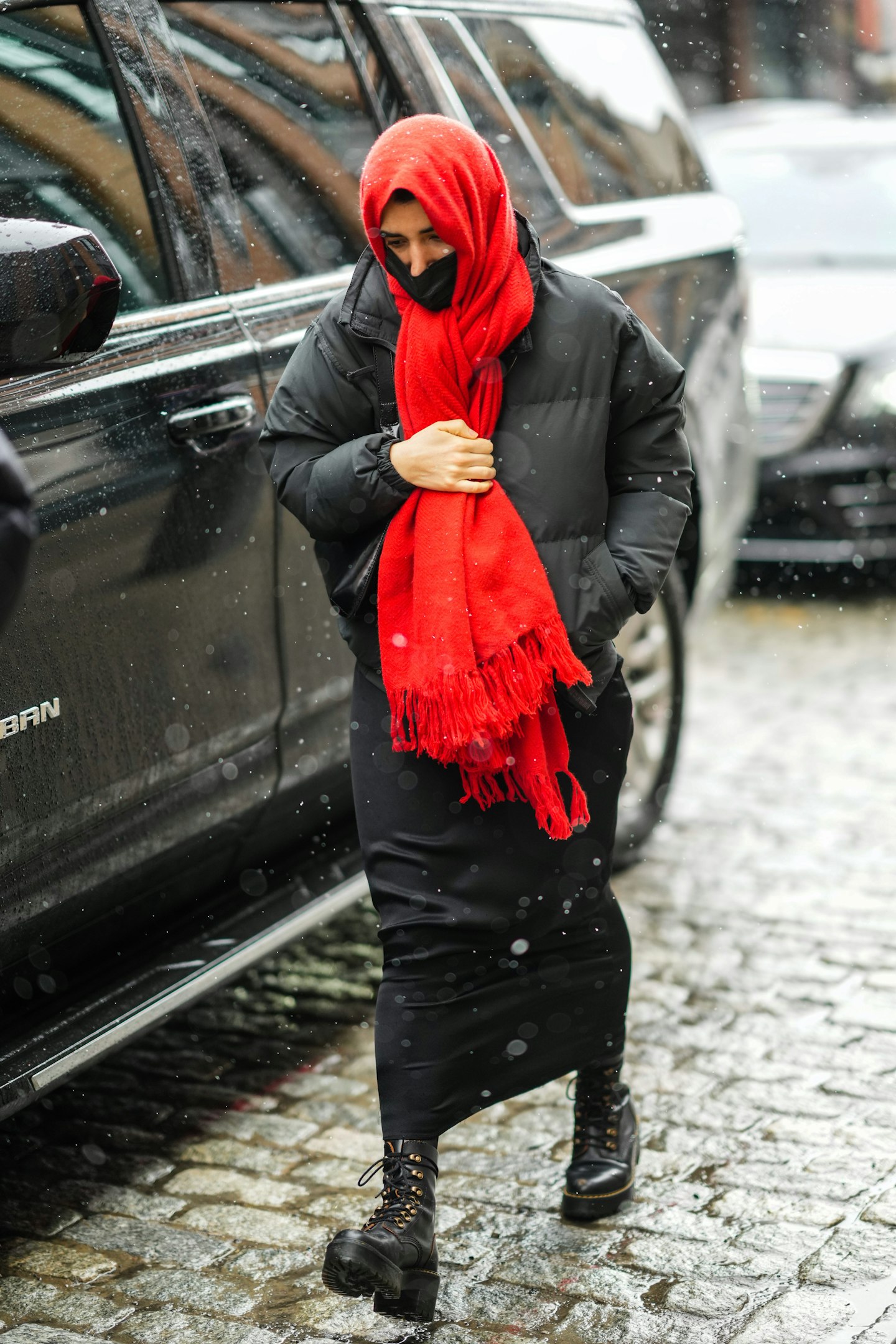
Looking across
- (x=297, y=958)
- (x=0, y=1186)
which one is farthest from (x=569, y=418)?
(x=297, y=958)

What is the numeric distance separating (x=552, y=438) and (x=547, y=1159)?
1440mm

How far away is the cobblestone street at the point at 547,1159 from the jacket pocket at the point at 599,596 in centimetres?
108

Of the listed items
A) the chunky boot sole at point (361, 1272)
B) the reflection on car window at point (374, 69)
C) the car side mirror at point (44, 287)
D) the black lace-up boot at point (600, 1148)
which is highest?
the reflection on car window at point (374, 69)

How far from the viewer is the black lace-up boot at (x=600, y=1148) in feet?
10.1

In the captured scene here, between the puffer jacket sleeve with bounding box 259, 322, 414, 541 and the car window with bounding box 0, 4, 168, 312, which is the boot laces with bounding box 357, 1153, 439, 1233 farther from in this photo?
the car window with bounding box 0, 4, 168, 312

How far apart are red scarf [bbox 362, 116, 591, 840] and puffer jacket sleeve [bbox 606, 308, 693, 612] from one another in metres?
0.18

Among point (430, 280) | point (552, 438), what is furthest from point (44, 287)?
point (552, 438)

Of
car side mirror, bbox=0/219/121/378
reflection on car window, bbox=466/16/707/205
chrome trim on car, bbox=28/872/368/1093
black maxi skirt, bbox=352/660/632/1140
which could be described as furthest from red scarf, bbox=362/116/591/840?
reflection on car window, bbox=466/16/707/205

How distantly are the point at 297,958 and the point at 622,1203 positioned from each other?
1.46 metres

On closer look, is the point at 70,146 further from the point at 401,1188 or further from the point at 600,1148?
the point at 600,1148

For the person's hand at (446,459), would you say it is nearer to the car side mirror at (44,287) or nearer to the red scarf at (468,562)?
the red scarf at (468,562)

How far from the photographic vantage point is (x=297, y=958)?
4426 millimetres

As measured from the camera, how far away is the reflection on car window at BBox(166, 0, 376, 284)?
3533 mm

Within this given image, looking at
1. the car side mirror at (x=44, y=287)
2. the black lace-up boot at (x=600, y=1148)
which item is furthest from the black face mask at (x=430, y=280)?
the black lace-up boot at (x=600, y=1148)
